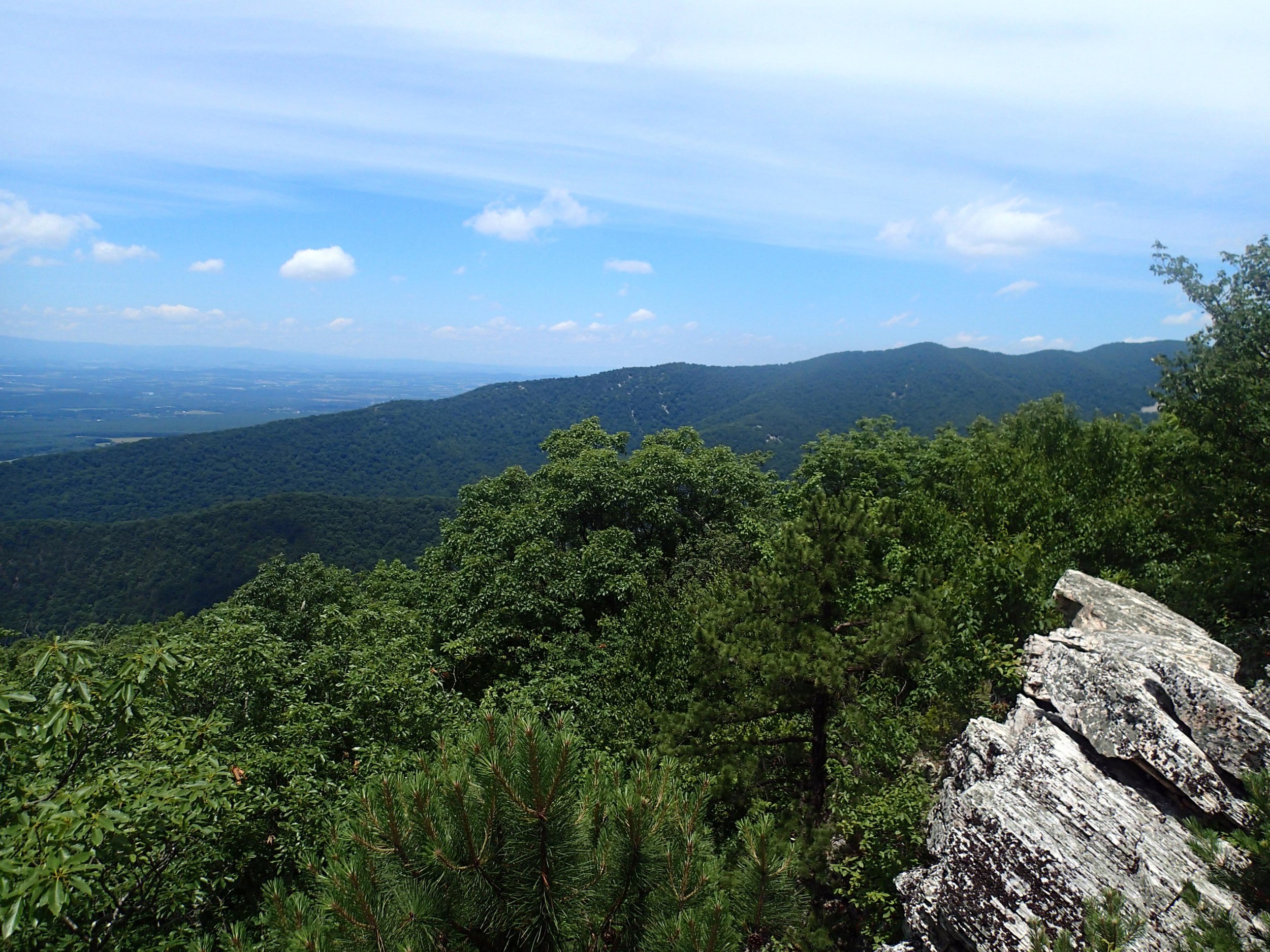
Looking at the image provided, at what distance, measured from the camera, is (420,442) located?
162250mm

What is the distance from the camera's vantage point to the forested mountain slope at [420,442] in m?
125

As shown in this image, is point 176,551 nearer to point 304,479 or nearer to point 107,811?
point 304,479

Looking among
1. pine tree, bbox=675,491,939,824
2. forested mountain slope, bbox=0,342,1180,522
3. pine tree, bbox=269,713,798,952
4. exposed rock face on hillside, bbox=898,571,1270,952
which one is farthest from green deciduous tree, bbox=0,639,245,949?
forested mountain slope, bbox=0,342,1180,522

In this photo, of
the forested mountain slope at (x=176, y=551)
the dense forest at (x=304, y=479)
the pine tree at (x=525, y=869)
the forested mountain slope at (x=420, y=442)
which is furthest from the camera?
the forested mountain slope at (x=420, y=442)

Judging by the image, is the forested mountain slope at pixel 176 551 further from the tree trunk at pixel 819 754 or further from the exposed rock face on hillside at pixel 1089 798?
the exposed rock face on hillside at pixel 1089 798

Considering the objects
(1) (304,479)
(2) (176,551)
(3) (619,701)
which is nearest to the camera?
(3) (619,701)

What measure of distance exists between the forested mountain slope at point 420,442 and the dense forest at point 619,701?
264 feet

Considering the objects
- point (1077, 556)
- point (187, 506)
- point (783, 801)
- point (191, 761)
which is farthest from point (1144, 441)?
point (187, 506)

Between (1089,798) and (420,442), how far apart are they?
16563 cm

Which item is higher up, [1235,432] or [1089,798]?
[1235,432]

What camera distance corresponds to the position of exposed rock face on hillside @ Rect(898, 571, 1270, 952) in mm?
6340

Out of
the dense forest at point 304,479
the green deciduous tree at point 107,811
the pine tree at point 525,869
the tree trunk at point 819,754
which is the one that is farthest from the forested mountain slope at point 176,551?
the pine tree at point 525,869

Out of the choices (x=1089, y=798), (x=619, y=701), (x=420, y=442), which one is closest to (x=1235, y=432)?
(x=1089, y=798)

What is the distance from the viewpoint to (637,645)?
42.8ft
